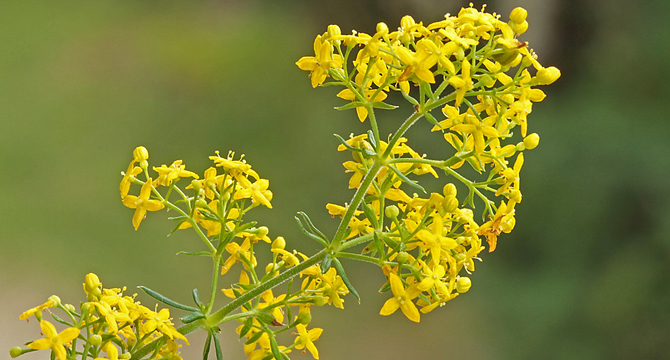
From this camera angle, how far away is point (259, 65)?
12.1 ft

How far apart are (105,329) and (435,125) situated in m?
0.50

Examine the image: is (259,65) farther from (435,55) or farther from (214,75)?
(435,55)

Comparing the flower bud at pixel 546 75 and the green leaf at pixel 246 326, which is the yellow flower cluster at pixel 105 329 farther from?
the flower bud at pixel 546 75

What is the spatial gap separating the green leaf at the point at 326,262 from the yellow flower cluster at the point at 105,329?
0.66 feet

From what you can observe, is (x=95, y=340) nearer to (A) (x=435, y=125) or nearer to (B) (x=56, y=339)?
(B) (x=56, y=339)

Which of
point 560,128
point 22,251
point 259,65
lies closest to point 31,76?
point 22,251

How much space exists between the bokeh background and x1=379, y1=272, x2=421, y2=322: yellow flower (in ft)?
7.30

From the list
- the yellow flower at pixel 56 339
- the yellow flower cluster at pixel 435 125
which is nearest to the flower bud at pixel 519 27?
the yellow flower cluster at pixel 435 125

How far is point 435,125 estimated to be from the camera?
2.58 feet

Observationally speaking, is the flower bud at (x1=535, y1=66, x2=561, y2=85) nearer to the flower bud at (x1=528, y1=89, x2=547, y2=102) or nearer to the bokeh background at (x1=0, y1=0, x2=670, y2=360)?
the flower bud at (x1=528, y1=89, x2=547, y2=102)

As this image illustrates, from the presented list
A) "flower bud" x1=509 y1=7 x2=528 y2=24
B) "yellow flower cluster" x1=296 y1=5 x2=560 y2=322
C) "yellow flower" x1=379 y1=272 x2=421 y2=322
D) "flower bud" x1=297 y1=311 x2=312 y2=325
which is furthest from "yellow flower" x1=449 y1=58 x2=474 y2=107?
"flower bud" x1=297 y1=311 x2=312 y2=325

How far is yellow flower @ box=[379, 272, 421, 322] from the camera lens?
774 mm

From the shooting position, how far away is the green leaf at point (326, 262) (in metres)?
0.74

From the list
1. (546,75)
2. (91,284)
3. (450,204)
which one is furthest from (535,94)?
(91,284)
